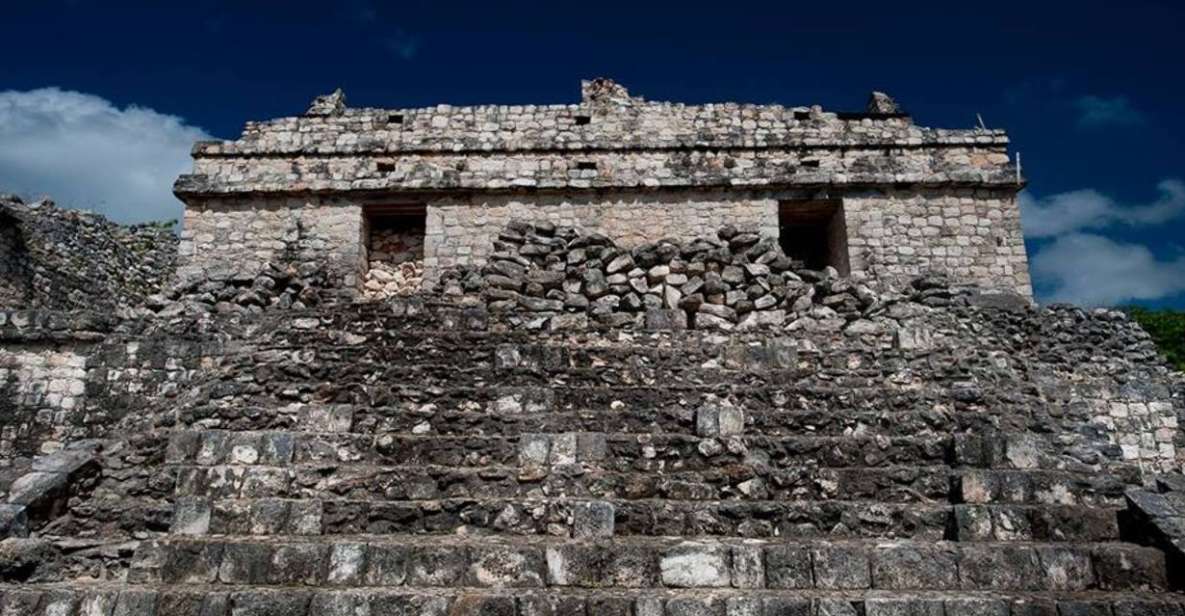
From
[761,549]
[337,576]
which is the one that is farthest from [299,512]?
[761,549]

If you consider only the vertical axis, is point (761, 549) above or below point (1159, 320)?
below

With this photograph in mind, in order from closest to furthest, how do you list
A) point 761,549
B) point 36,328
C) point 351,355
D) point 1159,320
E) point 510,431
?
point 761,549 < point 510,431 < point 351,355 < point 36,328 < point 1159,320

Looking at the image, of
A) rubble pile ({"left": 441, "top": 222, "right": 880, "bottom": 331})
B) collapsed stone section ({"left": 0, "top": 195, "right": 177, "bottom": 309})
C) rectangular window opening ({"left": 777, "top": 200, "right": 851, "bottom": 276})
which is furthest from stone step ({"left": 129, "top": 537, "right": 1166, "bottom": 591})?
collapsed stone section ({"left": 0, "top": 195, "right": 177, "bottom": 309})

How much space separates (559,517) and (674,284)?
4992 mm

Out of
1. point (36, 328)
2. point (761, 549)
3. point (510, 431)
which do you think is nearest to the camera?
point (761, 549)

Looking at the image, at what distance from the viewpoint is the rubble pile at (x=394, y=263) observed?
13.9m

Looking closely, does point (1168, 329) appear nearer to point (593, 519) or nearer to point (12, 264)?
point (593, 519)

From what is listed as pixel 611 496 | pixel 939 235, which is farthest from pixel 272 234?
pixel 939 235

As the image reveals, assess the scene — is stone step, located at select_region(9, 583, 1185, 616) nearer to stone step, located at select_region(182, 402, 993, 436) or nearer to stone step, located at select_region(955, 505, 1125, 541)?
stone step, located at select_region(955, 505, 1125, 541)

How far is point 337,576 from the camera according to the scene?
5422mm

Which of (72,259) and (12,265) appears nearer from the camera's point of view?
(12,265)

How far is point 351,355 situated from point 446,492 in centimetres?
221

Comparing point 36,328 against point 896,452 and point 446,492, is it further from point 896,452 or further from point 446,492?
point 896,452

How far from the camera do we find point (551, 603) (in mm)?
5160
